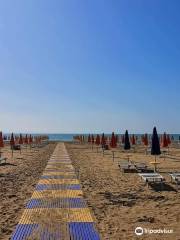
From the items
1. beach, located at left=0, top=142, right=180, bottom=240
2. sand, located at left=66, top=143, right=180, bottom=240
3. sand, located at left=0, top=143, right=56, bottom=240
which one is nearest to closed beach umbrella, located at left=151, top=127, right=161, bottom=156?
beach, located at left=0, top=142, right=180, bottom=240

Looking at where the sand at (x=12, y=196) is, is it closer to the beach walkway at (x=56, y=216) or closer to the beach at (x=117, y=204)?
the beach at (x=117, y=204)

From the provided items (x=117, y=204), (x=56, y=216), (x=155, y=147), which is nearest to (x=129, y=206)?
(x=117, y=204)

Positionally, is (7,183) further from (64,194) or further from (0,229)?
(0,229)

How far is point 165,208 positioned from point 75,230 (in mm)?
3563

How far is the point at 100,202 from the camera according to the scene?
11.4 metres

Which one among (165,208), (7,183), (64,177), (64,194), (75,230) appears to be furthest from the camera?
(64,177)

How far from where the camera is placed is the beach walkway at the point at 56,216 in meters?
7.76

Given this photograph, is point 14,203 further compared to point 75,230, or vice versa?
point 14,203

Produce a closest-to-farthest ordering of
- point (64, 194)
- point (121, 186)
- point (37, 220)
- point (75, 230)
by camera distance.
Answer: point (75, 230)
point (37, 220)
point (64, 194)
point (121, 186)

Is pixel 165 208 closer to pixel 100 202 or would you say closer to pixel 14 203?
pixel 100 202

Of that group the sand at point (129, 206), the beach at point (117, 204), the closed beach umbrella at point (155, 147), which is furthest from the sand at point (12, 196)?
the closed beach umbrella at point (155, 147)

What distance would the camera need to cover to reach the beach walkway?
7762mm

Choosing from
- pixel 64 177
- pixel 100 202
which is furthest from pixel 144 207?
pixel 64 177

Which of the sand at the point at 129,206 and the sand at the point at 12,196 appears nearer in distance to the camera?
the sand at the point at 129,206
